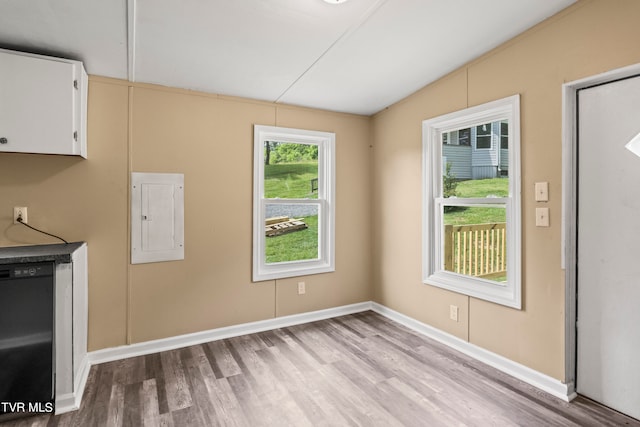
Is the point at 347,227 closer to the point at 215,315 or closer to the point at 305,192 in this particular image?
the point at 305,192

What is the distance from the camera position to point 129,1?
1.81 meters

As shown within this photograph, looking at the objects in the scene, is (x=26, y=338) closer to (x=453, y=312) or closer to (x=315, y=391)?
(x=315, y=391)

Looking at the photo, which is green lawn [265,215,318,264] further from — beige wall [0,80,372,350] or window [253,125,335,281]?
beige wall [0,80,372,350]

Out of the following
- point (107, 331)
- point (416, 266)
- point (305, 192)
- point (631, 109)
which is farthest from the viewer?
point (305, 192)

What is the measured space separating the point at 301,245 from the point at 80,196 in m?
2.05

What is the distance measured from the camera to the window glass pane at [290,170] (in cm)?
351

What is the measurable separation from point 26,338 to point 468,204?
3.30 metres

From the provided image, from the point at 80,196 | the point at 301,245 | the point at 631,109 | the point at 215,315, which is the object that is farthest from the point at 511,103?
the point at 80,196

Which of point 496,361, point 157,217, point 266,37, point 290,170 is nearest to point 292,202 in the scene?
point 290,170

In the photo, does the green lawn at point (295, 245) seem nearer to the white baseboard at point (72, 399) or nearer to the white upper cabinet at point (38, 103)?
the white baseboard at point (72, 399)

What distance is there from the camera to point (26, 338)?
1978 mm

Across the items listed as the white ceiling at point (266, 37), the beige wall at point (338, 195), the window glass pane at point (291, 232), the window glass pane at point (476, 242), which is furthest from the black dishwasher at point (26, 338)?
the window glass pane at point (476, 242)

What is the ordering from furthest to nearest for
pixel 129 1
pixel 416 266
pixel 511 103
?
pixel 416 266
pixel 511 103
pixel 129 1

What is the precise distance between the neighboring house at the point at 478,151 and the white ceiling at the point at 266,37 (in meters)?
0.59
